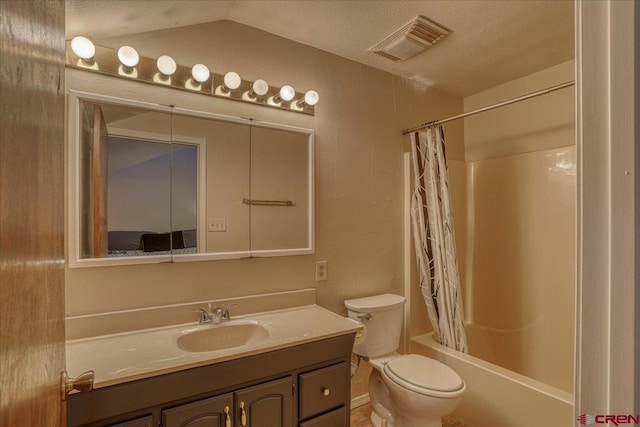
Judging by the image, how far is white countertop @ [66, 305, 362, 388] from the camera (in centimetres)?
111

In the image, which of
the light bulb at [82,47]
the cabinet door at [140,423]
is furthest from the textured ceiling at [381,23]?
the cabinet door at [140,423]

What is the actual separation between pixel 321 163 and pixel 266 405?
1346 millimetres

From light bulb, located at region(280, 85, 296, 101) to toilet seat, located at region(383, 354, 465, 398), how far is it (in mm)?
1663

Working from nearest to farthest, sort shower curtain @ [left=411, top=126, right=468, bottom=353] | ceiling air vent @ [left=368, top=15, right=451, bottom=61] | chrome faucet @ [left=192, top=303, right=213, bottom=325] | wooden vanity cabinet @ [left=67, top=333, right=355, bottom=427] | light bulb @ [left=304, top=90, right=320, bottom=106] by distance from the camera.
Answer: wooden vanity cabinet @ [left=67, top=333, right=355, bottom=427] < chrome faucet @ [left=192, top=303, right=213, bottom=325] < ceiling air vent @ [left=368, top=15, right=451, bottom=61] < light bulb @ [left=304, top=90, right=320, bottom=106] < shower curtain @ [left=411, top=126, right=468, bottom=353]

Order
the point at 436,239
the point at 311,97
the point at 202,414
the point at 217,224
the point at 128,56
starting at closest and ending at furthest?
1. the point at 202,414
2. the point at 128,56
3. the point at 217,224
4. the point at 311,97
5. the point at 436,239

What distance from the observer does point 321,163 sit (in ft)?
6.64

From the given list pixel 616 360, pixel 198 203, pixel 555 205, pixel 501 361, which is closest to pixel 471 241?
pixel 555 205

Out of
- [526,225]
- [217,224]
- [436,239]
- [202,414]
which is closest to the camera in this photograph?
[202,414]

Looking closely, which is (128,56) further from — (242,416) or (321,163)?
(242,416)

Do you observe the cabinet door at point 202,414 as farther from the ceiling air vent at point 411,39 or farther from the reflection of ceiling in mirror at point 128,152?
the ceiling air vent at point 411,39

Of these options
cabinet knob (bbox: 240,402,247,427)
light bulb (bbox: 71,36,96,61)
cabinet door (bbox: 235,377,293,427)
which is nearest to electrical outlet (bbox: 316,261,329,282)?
cabinet door (bbox: 235,377,293,427)

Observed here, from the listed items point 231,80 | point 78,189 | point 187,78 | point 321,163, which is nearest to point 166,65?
point 187,78

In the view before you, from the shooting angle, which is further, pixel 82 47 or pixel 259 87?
pixel 259 87

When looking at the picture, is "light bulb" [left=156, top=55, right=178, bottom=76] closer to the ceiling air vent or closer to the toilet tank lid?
the ceiling air vent
